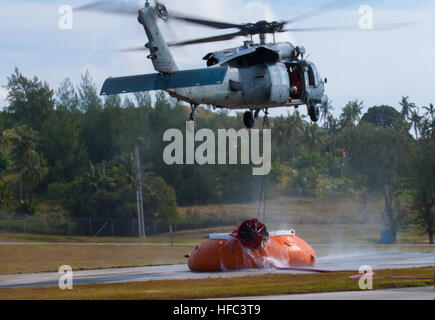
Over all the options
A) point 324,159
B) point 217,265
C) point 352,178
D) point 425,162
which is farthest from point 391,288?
point 324,159

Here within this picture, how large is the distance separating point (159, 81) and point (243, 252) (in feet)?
32.9

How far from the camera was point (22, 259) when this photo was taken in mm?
48719

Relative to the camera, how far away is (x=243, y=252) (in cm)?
3328

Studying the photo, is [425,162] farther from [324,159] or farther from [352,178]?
[324,159]

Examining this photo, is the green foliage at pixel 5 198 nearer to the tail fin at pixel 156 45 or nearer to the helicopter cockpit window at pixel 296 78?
the helicopter cockpit window at pixel 296 78

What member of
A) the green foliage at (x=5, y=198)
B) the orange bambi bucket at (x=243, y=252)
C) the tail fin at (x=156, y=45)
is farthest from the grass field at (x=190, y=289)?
the green foliage at (x=5, y=198)

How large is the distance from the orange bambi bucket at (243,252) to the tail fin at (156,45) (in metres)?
9.17

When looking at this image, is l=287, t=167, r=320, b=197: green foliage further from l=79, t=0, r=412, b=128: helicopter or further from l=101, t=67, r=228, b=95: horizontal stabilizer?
l=101, t=67, r=228, b=95: horizontal stabilizer

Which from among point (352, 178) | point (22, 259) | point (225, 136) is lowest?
point (22, 259)

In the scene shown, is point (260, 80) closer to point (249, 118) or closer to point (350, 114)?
point (249, 118)

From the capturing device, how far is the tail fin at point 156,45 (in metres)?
27.6

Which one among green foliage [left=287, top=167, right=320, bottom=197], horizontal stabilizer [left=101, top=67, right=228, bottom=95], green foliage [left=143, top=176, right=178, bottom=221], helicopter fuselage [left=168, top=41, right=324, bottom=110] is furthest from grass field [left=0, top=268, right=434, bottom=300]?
green foliage [left=287, top=167, right=320, bottom=197]

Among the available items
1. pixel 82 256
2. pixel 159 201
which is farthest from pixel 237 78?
pixel 159 201
